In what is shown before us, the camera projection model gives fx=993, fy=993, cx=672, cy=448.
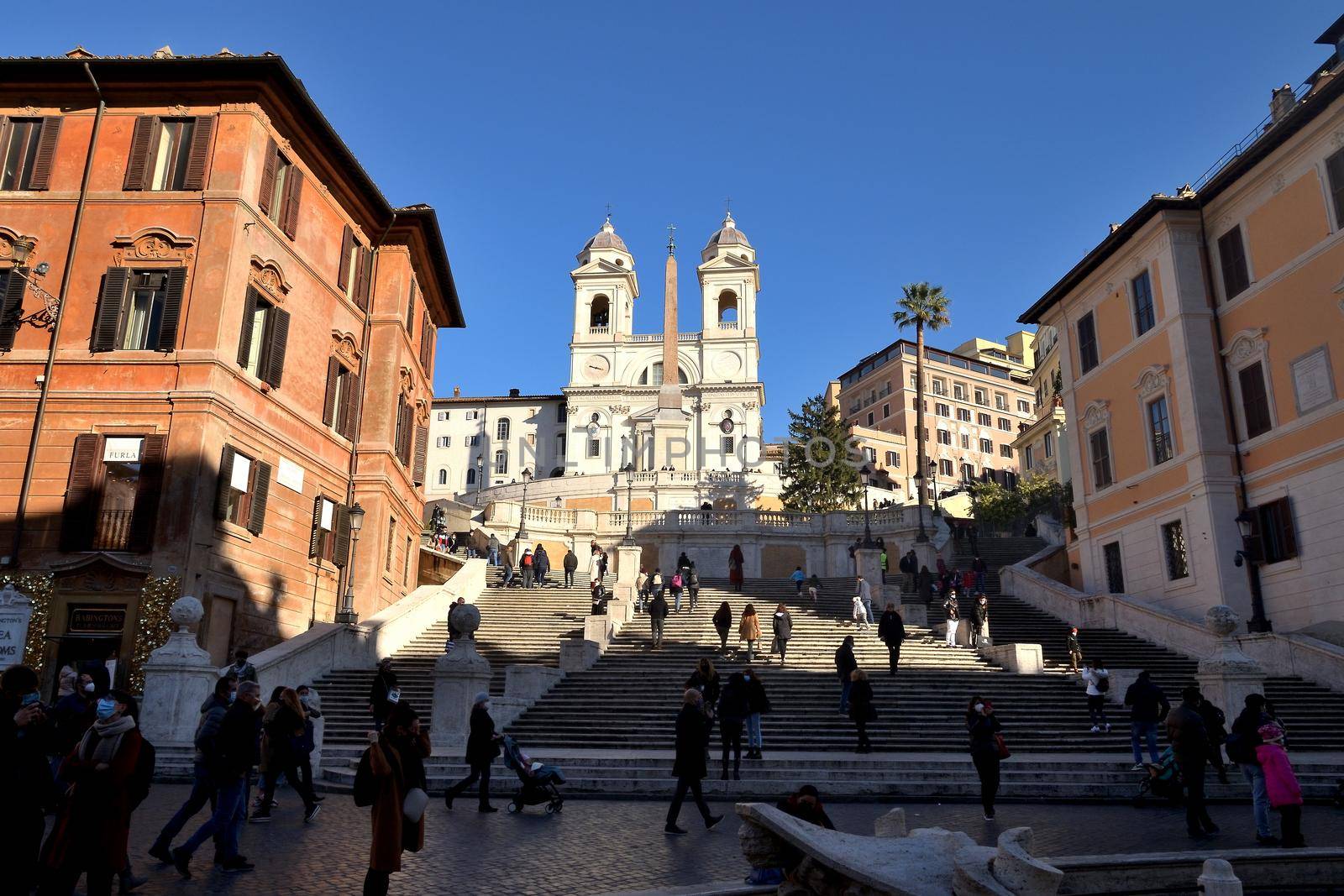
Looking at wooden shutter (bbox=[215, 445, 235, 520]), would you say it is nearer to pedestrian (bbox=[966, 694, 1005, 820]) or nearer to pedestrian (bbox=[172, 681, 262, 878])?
pedestrian (bbox=[172, 681, 262, 878])

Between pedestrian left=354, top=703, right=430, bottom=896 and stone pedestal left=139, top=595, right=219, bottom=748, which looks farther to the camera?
stone pedestal left=139, top=595, right=219, bottom=748

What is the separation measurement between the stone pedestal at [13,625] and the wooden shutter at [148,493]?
197cm

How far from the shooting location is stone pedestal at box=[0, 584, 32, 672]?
17547 mm

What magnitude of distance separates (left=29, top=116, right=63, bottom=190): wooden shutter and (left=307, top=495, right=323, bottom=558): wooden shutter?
8.97 m

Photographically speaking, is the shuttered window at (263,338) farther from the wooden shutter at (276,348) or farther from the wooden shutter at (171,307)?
the wooden shutter at (171,307)

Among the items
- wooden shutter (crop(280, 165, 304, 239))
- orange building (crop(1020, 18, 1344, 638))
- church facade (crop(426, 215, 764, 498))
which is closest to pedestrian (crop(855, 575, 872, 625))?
orange building (crop(1020, 18, 1344, 638))

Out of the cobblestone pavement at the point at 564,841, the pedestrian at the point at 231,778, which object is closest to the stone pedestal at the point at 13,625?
the cobblestone pavement at the point at 564,841

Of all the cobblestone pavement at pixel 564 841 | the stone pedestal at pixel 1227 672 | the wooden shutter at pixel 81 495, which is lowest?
the cobblestone pavement at pixel 564 841

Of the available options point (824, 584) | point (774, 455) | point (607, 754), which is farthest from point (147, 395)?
point (774, 455)

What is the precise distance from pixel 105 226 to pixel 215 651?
31.1ft

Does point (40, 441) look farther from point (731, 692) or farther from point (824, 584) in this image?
point (824, 584)

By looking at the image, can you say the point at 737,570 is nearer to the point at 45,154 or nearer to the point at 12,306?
the point at 12,306

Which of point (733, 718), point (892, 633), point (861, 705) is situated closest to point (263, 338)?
point (733, 718)

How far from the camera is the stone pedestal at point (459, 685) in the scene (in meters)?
15.2
